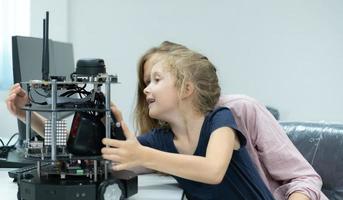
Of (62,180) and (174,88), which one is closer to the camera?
(62,180)

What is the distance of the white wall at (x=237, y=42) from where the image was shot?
256cm

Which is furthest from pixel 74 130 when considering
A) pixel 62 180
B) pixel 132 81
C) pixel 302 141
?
pixel 132 81

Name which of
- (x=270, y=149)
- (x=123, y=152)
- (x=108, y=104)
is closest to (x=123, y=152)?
(x=123, y=152)

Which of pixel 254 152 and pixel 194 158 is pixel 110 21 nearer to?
pixel 254 152

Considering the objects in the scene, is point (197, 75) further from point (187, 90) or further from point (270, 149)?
point (270, 149)

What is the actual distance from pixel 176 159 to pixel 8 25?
1.88 m

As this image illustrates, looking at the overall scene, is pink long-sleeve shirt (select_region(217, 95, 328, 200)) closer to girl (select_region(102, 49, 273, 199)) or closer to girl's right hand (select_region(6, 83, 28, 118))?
girl (select_region(102, 49, 273, 199))

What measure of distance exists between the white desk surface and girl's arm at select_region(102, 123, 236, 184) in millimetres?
160

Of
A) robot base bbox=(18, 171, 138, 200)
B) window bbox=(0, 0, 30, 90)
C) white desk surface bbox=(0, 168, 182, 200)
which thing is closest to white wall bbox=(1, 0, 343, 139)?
window bbox=(0, 0, 30, 90)

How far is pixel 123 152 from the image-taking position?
35.4 inches

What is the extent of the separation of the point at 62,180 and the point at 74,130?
0.38 ft

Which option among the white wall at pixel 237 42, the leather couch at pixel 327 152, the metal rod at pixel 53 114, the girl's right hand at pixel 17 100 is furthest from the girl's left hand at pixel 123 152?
the white wall at pixel 237 42

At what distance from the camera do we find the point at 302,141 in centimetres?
147

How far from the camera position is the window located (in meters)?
2.45
